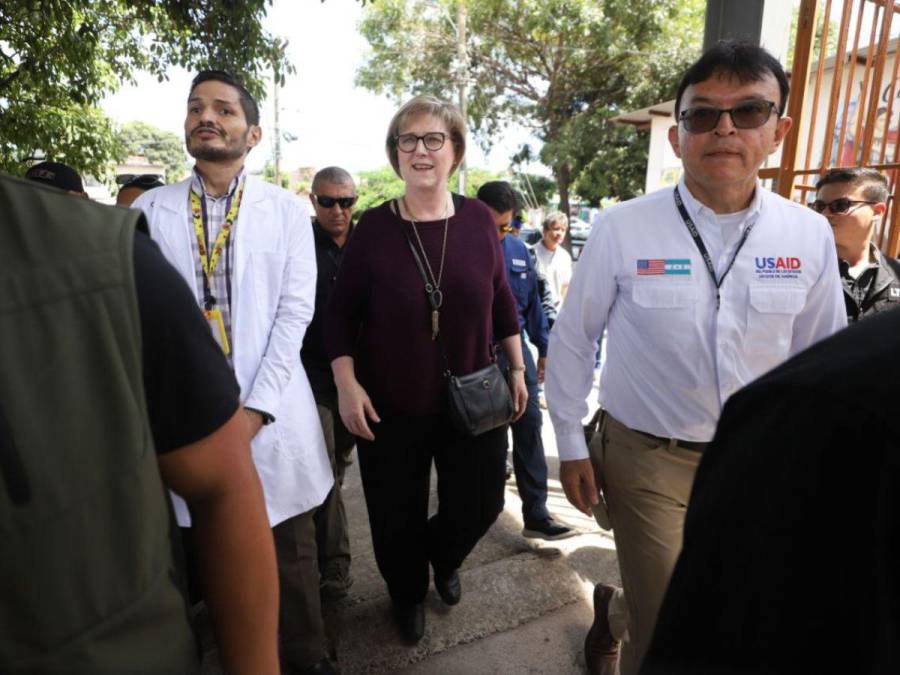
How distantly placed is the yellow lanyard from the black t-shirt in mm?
1323

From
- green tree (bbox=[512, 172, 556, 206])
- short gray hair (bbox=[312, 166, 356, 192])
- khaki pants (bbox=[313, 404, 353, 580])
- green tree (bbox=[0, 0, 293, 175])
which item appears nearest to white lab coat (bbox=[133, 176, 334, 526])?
khaki pants (bbox=[313, 404, 353, 580])

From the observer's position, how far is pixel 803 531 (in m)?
0.52

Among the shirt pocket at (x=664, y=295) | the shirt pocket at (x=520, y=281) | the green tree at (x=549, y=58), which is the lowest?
the shirt pocket at (x=520, y=281)

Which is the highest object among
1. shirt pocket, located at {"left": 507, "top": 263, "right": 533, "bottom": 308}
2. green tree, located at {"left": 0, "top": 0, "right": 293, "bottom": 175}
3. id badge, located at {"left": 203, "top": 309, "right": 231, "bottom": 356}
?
green tree, located at {"left": 0, "top": 0, "right": 293, "bottom": 175}

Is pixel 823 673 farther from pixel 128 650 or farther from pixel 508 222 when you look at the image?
pixel 508 222

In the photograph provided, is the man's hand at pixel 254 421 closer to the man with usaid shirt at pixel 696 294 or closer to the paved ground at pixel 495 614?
the paved ground at pixel 495 614

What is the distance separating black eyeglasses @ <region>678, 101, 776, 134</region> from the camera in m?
1.93

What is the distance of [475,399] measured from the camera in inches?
95.4

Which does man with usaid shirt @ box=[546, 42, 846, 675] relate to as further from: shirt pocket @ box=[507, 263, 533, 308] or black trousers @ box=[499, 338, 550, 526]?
shirt pocket @ box=[507, 263, 533, 308]

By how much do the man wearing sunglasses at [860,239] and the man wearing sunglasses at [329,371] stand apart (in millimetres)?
2217

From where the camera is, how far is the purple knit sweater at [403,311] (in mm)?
2430

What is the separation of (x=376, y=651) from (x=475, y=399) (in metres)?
1.09

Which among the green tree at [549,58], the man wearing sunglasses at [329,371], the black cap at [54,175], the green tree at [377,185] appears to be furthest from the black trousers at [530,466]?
the green tree at [377,185]

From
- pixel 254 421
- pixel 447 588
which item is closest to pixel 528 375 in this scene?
pixel 447 588
